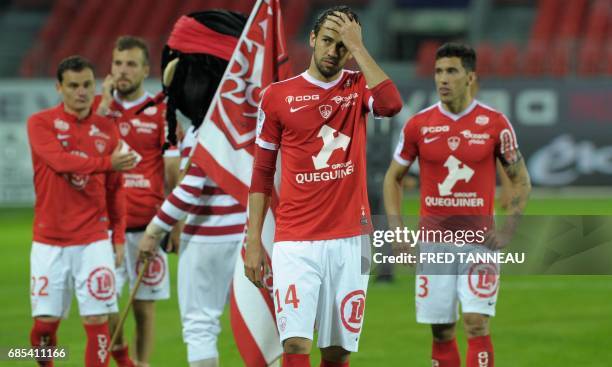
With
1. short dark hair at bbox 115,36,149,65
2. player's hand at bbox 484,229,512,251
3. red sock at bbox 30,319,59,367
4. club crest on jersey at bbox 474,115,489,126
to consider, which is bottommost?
red sock at bbox 30,319,59,367

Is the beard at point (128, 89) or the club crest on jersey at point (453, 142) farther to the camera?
the beard at point (128, 89)

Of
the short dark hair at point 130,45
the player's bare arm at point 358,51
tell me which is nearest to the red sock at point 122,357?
the short dark hair at point 130,45

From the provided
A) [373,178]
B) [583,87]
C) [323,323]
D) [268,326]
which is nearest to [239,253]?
[268,326]

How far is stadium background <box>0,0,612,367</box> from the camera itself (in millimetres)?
9422

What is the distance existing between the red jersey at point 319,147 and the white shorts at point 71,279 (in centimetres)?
198

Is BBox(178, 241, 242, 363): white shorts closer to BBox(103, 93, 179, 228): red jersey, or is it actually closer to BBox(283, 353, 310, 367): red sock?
BBox(283, 353, 310, 367): red sock

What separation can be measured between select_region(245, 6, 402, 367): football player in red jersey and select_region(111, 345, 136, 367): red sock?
247cm

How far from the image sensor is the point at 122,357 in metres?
7.61

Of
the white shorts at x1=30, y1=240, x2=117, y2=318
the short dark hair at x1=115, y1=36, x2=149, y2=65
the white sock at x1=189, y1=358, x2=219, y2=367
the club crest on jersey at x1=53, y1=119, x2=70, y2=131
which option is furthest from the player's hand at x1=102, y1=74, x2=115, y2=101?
the white sock at x1=189, y1=358, x2=219, y2=367

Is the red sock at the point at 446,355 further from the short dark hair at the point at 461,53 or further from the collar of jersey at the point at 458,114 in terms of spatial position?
the short dark hair at the point at 461,53

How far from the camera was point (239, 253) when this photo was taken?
619cm

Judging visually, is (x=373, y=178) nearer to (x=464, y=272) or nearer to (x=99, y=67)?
(x=464, y=272)

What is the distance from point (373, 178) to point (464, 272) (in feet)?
19.1

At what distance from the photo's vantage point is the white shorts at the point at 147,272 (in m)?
7.99
